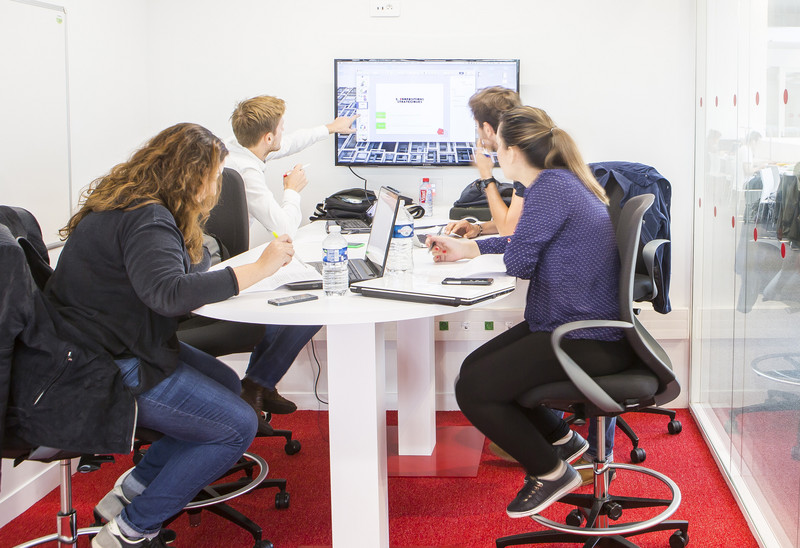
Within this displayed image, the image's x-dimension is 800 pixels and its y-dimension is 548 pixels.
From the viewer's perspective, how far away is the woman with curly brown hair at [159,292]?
186 centimetres

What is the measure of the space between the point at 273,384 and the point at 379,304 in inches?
42.5

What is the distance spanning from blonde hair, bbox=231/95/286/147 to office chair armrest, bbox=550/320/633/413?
1.78 meters

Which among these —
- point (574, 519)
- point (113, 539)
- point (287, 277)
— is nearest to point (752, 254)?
point (574, 519)

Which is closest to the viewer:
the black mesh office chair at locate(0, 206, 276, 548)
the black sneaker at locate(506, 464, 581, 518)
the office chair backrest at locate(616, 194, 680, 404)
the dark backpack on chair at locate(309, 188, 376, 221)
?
the black mesh office chair at locate(0, 206, 276, 548)

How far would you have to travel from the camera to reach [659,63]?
373 cm

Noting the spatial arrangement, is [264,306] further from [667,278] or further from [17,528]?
[667,278]

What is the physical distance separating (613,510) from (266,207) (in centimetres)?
174

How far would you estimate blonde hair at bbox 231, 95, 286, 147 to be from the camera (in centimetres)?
326

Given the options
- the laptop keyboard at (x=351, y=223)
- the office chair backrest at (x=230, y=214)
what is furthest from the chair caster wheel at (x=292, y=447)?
the laptop keyboard at (x=351, y=223)

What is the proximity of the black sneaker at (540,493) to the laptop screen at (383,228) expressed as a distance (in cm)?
73

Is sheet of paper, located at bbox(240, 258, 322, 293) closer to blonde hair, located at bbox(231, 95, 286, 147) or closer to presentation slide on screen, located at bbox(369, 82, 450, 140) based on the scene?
blonde hair, located at bbox(231, 95, 286, 147)

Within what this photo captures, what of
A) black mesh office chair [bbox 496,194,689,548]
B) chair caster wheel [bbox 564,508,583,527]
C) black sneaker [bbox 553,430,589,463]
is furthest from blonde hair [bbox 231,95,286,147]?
chair caster wheel [bbox 564,508,583,527]

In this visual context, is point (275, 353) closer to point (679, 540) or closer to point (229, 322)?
point (229, 322)

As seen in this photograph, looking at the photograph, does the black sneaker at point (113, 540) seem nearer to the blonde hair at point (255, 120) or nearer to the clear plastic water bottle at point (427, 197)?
the blonde hair at point (255, 120)
